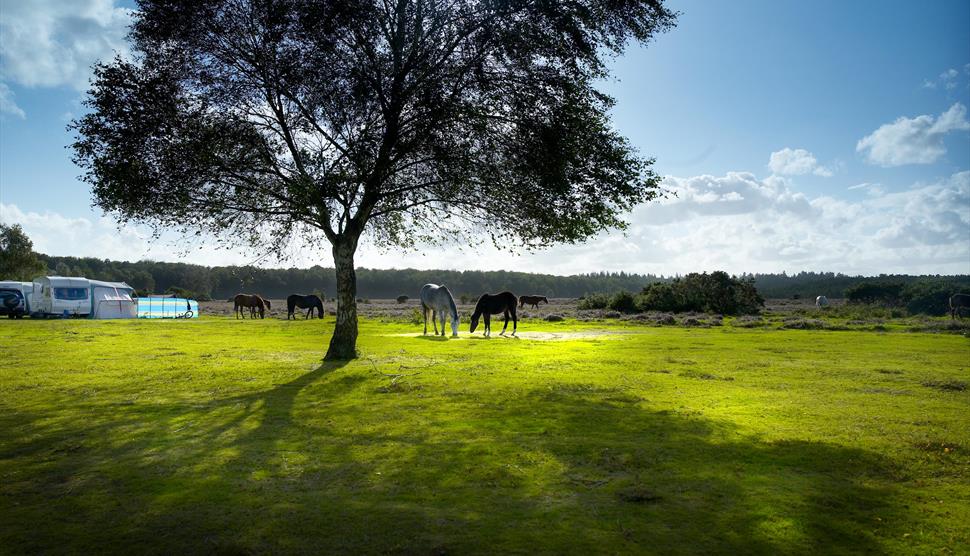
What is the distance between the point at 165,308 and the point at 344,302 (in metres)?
45.4

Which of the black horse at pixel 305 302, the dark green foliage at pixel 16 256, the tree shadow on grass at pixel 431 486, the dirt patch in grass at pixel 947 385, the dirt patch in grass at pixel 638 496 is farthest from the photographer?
the dark green foliage at pixel 16 256

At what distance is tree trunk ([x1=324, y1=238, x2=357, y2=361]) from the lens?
19.8 meters

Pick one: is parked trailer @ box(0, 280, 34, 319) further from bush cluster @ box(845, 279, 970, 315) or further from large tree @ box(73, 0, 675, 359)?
bush cluster @ box(845, 279, 970, 315)

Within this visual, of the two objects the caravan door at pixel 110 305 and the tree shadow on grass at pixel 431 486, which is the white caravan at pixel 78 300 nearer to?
the caravan door at pixel 110 305

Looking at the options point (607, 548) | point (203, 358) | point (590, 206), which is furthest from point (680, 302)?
point (607, 548)

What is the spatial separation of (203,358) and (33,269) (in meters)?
95.5

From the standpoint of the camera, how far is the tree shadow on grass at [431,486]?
17.4ft

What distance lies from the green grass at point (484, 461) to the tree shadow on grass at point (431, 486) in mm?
32

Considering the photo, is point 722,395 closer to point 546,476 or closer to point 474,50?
point 546,476

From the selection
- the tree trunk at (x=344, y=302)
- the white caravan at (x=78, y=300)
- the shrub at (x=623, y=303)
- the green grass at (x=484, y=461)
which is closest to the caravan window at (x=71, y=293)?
the white caravan at (x=78, y=300)

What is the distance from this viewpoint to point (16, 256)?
90.3 metres

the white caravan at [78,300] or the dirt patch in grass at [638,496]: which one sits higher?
the white caravan at [78,300]

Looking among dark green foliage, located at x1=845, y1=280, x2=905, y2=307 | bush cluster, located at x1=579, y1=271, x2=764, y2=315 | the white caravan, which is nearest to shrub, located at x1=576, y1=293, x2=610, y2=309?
bush cluster, located at x1=579, y1=271, x2=764, y2=315

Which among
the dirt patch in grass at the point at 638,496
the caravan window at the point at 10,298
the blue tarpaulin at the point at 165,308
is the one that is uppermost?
the caravan window at the point at 10,298
